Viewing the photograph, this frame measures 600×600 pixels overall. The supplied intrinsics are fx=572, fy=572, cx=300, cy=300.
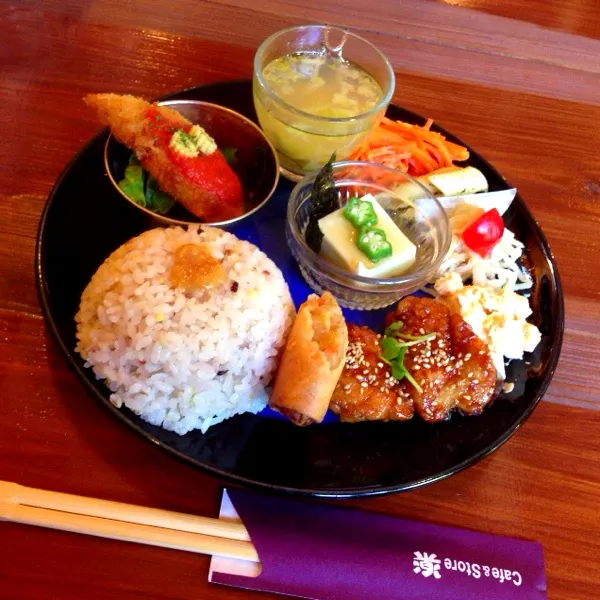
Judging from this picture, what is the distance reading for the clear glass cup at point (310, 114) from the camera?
2078 mm

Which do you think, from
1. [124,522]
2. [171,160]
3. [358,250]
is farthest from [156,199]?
[124,522]

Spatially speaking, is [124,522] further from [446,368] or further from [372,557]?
[446,368]

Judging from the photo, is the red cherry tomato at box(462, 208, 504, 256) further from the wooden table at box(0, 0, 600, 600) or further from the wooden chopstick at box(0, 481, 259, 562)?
the wooden chopstick at box(0, 481, 259, 562)

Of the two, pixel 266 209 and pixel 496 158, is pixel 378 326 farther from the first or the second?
pixel 496 158

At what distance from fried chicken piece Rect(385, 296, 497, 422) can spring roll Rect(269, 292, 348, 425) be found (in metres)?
0.27

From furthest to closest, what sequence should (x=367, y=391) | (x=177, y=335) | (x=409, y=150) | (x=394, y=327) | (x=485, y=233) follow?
(x=409, y=150)
(x=485, y=233)
(x=394, y=327)
(x=367, y=391)
(x=177, y=335)

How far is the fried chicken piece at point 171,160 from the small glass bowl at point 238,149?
2.3 inches

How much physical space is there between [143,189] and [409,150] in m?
1.08

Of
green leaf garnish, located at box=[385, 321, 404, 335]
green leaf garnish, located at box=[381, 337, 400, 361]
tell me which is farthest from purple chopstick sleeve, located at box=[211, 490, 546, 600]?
green leaf garnish, located at box=[385, 321, 404, 335]

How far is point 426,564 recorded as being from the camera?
148cm

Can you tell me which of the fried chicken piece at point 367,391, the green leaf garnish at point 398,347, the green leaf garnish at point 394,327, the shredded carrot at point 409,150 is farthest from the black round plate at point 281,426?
the shredded carrot at point 409,150

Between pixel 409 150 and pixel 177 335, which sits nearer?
pixel 177 335

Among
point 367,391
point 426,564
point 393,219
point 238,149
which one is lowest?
point 426,564

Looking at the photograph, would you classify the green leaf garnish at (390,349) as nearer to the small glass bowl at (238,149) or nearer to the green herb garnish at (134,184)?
the small glass bowl at (238,149)
